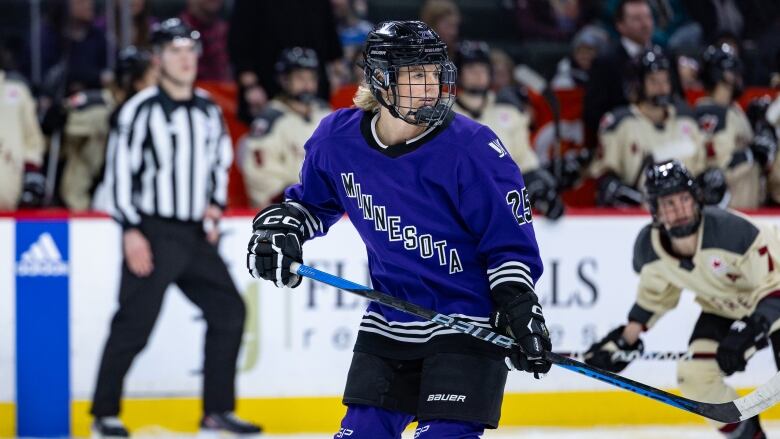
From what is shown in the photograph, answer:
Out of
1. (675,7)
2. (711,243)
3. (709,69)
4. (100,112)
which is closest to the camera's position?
(711,243)

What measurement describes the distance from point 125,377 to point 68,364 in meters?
0.24

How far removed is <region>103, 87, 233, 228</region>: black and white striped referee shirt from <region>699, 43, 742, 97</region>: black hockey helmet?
257 cm

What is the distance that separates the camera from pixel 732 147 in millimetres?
6586

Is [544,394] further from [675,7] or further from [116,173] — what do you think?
[675,7]

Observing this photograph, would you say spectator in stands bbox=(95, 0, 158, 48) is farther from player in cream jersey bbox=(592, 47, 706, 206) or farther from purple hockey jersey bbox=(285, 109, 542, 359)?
purple hockey jersey bbox=(285, 109, 542, 359)

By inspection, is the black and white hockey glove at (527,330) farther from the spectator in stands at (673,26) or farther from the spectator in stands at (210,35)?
the spectator in stands at (673,26)

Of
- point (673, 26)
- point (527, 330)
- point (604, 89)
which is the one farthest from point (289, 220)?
point (673, 26)

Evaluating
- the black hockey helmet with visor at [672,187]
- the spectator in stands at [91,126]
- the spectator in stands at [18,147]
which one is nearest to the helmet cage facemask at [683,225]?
the black hockey helmet with visor at [672,187]

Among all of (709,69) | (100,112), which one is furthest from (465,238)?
(709,69)

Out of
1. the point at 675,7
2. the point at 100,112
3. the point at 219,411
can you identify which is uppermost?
the point at 675,7

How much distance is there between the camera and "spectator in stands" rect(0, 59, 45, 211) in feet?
19.5

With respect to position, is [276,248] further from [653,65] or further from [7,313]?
[653,65]

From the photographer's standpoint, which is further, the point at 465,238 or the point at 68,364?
the point at 68,364

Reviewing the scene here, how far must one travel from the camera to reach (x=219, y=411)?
5.51 m
